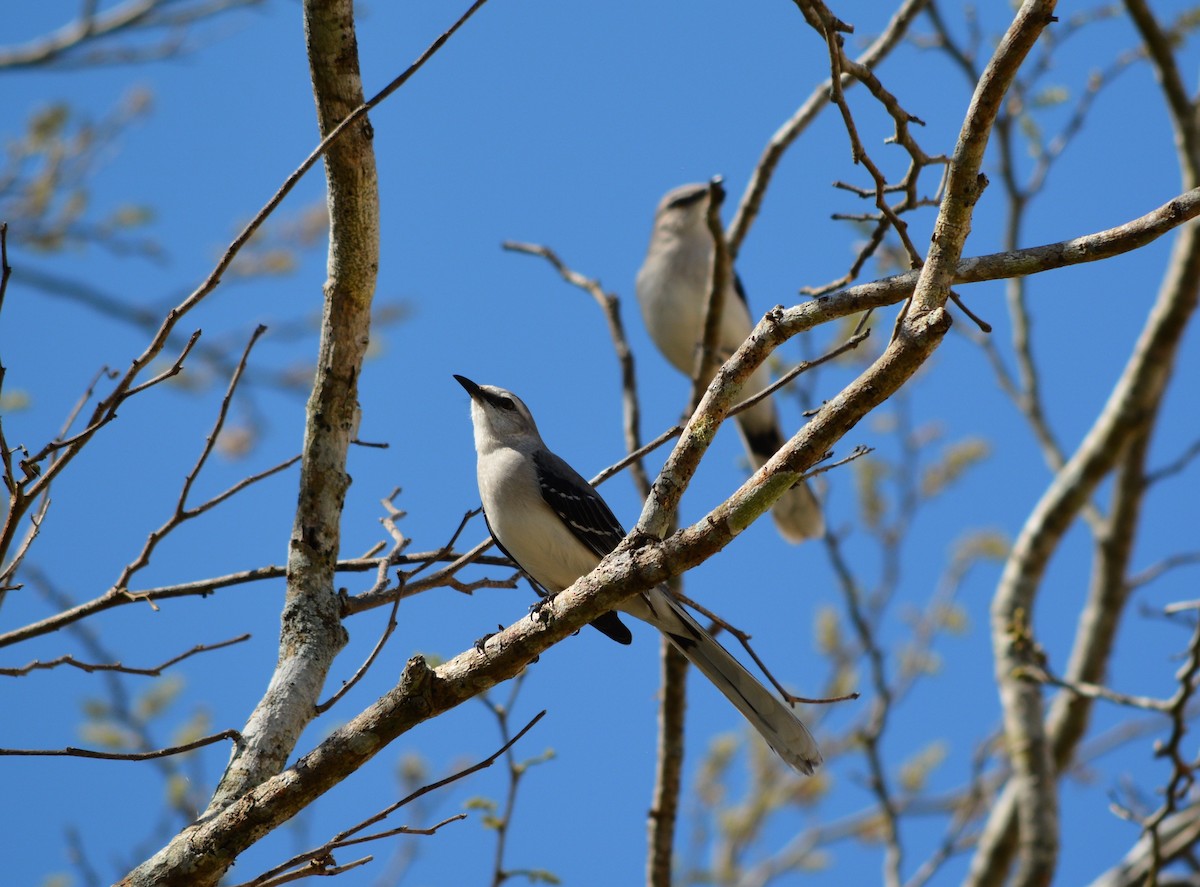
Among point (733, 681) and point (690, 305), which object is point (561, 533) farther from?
point (690, 305)

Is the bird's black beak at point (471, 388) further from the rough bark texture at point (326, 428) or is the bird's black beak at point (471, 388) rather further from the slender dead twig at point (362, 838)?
the slender dead twig at point (362, 838)

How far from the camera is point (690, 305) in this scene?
10.5 meters

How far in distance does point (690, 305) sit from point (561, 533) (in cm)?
494

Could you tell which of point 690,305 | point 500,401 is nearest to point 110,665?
point 500,401

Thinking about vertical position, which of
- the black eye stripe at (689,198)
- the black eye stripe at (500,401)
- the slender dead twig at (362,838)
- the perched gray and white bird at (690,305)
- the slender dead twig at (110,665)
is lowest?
the slender dead twig at (362,838)

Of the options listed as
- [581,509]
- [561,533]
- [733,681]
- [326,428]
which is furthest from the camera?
[581,509]

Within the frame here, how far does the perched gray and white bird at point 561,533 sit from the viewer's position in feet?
16.0

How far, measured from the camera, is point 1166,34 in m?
8.87

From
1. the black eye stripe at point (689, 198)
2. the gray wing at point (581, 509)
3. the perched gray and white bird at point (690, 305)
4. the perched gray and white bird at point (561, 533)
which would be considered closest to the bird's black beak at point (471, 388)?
the perched gray and white bird at point (561, 533)

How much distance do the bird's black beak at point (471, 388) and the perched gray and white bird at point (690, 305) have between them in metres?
3.38

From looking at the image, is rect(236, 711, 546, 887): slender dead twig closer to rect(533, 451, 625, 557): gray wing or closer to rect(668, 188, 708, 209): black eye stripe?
rect(533, 451, 625, 557): gray wing

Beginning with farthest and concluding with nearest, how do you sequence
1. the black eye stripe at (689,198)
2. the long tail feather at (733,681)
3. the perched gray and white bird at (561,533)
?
the black eye stripe at (689,198) → the perched gray and white bird at (561,533) → the long tail feather at (733,681)

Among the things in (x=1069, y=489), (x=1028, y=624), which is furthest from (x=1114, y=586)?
(x=1028, y=624)

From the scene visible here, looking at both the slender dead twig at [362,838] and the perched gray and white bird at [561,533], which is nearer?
the slender dead twig at [362,838]
